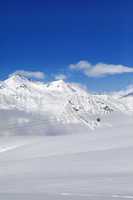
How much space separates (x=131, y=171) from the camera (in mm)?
11391

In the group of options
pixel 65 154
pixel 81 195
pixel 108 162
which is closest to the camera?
pixel 81 195

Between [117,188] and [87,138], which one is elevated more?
[87,138]

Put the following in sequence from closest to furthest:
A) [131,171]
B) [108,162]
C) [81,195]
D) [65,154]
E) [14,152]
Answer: [81,195]
[131,171]
[108,162]
[65,154]
[14,152]

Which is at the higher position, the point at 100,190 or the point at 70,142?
the point at 70,142

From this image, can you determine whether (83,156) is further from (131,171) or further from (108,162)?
(131,171)

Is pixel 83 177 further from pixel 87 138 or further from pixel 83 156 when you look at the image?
pixel 87 138

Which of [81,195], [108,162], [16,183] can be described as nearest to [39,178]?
[16,183]

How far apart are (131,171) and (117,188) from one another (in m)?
2.10

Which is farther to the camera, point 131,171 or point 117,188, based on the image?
point 131,171

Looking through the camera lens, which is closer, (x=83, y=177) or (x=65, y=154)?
(x=83, y=177)

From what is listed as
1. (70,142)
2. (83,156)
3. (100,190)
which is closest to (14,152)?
(70,142)

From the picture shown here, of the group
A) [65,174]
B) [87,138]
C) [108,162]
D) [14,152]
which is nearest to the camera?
[65,174]

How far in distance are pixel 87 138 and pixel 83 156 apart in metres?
4.37

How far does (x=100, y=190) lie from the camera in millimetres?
9367
